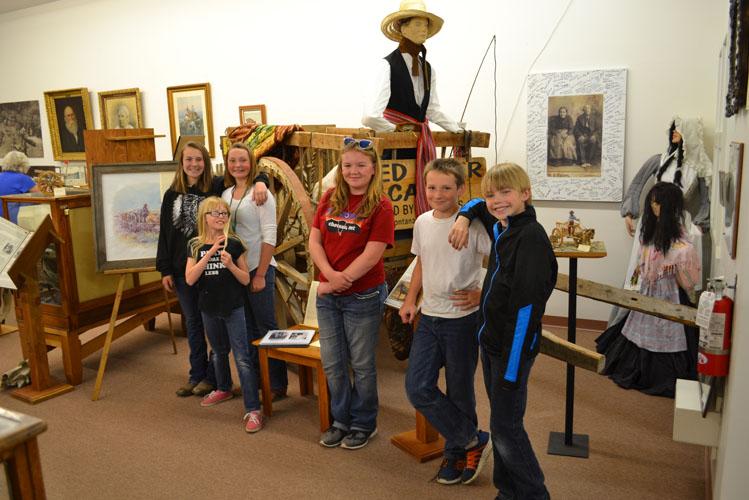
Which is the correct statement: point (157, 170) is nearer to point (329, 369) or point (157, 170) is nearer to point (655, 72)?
point (329, 369)

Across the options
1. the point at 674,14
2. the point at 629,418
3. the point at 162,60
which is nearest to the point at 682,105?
the point at 674,14

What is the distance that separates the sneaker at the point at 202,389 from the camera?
4.60 meters

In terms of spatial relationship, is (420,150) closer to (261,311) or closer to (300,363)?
(261,311)

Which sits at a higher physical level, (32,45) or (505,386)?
(32,45)

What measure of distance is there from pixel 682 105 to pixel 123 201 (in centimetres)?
452

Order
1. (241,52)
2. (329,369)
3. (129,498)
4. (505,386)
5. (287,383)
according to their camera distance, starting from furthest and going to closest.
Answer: (241,52) → (287,383) → (329,369) → (129,498) → (505,386)

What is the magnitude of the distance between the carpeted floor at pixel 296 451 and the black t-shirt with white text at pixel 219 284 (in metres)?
0.80

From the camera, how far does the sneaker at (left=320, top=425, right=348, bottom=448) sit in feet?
12.4

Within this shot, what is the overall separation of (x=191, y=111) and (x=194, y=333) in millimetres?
4357

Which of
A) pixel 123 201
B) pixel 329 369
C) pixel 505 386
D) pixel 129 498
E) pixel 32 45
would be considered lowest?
pixel 129 498

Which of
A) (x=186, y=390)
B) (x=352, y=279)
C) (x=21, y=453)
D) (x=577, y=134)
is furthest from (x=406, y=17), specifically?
(x=21, y=453)

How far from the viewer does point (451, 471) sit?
332 centimetres

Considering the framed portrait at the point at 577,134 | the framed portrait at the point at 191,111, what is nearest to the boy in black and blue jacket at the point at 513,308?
the framed portrait at the point at 577,134

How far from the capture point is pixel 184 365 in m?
5.30
